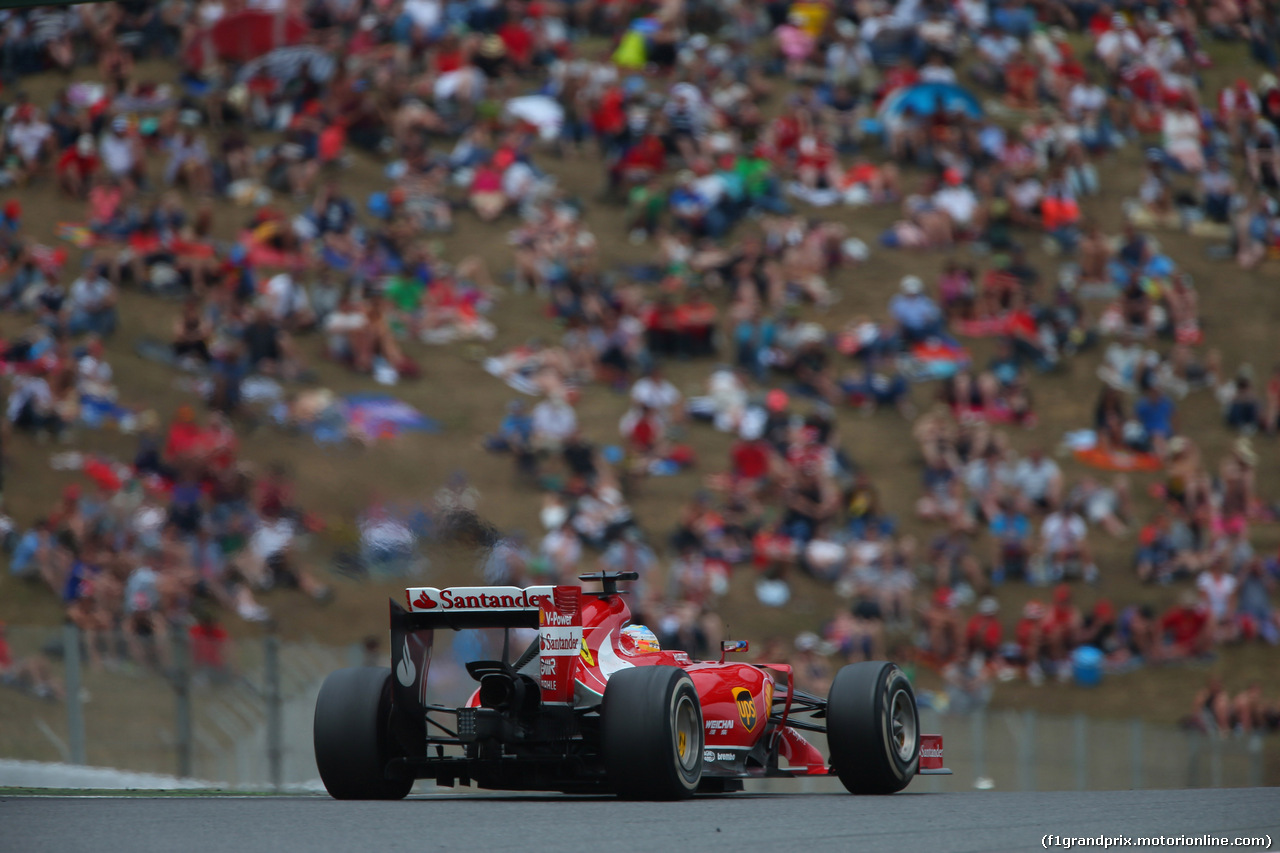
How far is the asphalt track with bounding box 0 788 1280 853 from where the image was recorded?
573cm

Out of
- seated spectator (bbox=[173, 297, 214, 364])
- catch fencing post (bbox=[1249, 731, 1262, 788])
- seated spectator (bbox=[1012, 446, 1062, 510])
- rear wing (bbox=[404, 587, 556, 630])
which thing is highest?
seated spectator (bbox=[173, 297, 214, 364])

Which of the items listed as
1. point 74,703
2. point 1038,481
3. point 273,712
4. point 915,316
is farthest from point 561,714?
point 915,316

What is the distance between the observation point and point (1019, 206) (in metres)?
21.6

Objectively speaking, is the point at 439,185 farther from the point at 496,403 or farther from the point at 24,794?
the point at 24,794

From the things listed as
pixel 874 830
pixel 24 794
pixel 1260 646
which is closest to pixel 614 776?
pixel 874 830

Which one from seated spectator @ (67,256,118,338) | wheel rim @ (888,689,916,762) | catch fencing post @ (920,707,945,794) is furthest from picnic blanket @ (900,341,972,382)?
wheel rim @ (888,689,916,762)

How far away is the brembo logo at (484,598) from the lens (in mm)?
8305

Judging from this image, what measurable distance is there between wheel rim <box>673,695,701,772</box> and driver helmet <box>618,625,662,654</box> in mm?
698

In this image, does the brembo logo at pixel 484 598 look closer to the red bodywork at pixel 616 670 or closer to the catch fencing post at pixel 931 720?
the red bodywork at pixel 616 670

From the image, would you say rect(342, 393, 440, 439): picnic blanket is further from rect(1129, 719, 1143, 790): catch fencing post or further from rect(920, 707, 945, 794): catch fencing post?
rect(1129, 719, 1143, 790): catch fencing post

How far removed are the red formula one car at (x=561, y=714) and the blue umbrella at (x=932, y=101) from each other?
14953mm

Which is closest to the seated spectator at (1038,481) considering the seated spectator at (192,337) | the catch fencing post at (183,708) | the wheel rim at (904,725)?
the wheel rim at (904,725)

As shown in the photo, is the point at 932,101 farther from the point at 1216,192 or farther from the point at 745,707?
the point at 745,707

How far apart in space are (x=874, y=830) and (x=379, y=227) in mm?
15372
